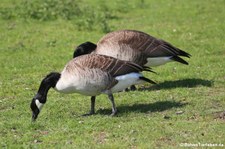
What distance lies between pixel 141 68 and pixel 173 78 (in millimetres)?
2788

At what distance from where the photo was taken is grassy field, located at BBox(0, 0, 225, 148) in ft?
26.3

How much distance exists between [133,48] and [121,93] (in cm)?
97

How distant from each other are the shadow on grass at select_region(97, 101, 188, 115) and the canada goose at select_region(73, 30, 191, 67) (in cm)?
138

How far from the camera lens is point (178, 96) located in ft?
34.6

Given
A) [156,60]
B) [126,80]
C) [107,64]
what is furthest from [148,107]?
[156,60]

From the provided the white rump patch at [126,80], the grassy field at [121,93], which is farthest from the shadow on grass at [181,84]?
the white rump patch at [126,80]

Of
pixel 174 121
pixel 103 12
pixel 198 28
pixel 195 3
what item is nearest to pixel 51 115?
pixel 174 121

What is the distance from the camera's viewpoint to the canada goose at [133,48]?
11.0m

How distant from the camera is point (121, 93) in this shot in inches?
439

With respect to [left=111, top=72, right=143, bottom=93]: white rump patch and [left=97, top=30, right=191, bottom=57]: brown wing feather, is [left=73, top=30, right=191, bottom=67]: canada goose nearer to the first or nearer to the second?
[left=97, top=30, right=191, bottom=57]: brown wing feather

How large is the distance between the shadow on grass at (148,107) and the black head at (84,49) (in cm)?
176

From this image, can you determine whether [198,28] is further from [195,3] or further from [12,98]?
[12,98]

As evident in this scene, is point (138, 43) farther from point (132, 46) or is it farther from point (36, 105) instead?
point (36, 105)

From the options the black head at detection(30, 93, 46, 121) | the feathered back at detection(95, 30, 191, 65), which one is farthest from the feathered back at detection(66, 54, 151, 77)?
the feathered back at detection(95, 30, 191, 65)
